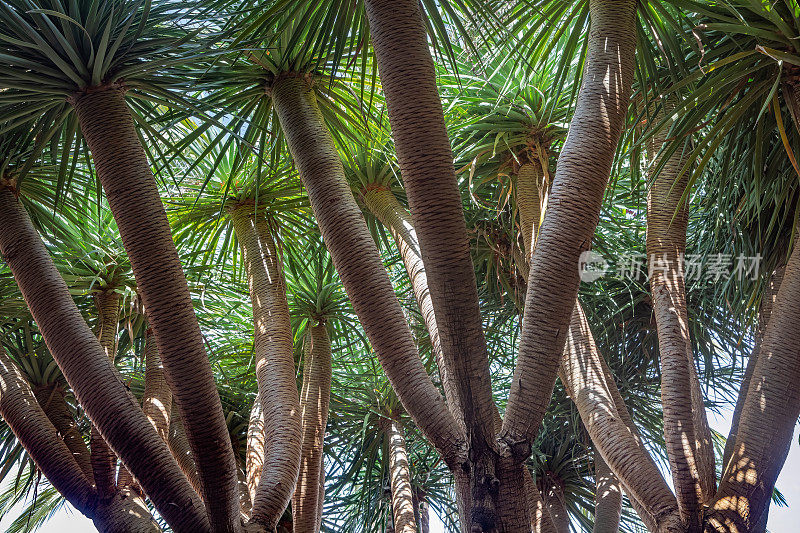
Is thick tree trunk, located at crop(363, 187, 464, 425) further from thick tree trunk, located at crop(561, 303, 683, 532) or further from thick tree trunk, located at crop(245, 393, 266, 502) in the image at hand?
thick tree trunk, located at crop(245, 393, 266, 502)

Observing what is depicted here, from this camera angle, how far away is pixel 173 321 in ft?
8.38

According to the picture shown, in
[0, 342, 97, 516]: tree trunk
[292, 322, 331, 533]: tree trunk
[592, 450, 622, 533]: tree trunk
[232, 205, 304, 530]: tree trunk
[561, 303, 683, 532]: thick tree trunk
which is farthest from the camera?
[592, 450, 622, 533]: tree trunk

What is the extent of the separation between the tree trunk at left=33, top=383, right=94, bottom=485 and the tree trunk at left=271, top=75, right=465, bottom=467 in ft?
6.31

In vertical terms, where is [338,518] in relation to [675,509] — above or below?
above

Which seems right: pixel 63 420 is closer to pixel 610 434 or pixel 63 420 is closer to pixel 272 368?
pixel 272 368

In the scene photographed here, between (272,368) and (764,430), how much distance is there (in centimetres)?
212

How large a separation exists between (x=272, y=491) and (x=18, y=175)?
196 centimetres

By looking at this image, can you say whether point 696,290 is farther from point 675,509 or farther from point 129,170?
point 129,170

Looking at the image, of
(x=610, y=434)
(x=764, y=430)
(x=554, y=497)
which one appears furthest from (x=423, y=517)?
(x=764, y=430)

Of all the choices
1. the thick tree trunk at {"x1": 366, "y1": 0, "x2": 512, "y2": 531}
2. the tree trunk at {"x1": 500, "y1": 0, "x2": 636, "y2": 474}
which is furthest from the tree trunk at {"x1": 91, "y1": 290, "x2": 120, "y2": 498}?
the tree trunk at {"x1": 500, "y1": 0, "x2": 636, "y2": 474}

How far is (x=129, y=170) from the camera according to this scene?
8.76 feet

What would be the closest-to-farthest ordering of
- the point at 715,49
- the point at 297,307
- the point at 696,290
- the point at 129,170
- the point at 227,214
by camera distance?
the point at 129,170, the point at 715,49, the point at 227,214, the point at 297,307, the point at 696,290

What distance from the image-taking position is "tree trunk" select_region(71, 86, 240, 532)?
254 centimetres

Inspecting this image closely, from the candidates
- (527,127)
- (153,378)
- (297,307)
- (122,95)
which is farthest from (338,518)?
(122,95)
